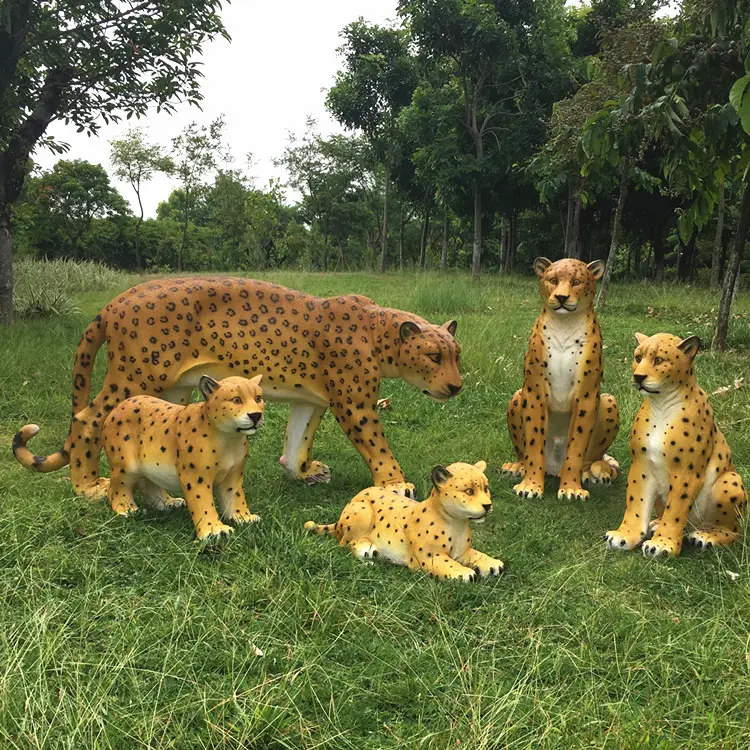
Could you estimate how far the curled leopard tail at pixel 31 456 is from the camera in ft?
12.2

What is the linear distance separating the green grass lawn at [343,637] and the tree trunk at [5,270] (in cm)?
564

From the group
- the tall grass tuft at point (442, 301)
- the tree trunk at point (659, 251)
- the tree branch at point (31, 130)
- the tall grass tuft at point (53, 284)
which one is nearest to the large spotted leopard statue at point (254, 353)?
the tree branch at point (31, 130)

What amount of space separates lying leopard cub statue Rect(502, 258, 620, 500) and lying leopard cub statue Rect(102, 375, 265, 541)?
5.98 ft

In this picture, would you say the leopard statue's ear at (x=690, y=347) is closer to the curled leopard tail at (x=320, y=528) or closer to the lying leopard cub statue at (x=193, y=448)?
the curled leopard tail at (x=320, y=528)

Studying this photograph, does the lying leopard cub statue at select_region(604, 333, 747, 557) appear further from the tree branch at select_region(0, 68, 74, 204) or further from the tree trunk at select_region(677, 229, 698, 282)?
the tree trunk at select_region(677, 229, 698, 282)

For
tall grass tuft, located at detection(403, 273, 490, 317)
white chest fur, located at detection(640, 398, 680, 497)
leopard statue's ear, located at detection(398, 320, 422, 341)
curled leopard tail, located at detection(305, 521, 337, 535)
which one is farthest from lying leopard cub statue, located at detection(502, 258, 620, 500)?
tall grass tuft, located at detection(403, 273, 490, 317)

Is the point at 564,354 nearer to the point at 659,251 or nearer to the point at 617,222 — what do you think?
the point at 617,222

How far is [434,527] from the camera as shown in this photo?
308cm

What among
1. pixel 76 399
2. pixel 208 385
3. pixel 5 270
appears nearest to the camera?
pixel 208 385

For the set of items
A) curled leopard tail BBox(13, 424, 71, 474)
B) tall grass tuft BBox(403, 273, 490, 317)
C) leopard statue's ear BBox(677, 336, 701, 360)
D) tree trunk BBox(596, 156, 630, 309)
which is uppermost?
tree trunk BBox(596, 156, 630, 309)

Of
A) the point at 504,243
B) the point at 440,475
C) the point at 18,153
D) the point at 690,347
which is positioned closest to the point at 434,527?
the point at 440,475

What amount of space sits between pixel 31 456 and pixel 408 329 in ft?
7.54

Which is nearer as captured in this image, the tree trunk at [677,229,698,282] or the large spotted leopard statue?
the large spotted leopard statue

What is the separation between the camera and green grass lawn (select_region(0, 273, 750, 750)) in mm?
2080
